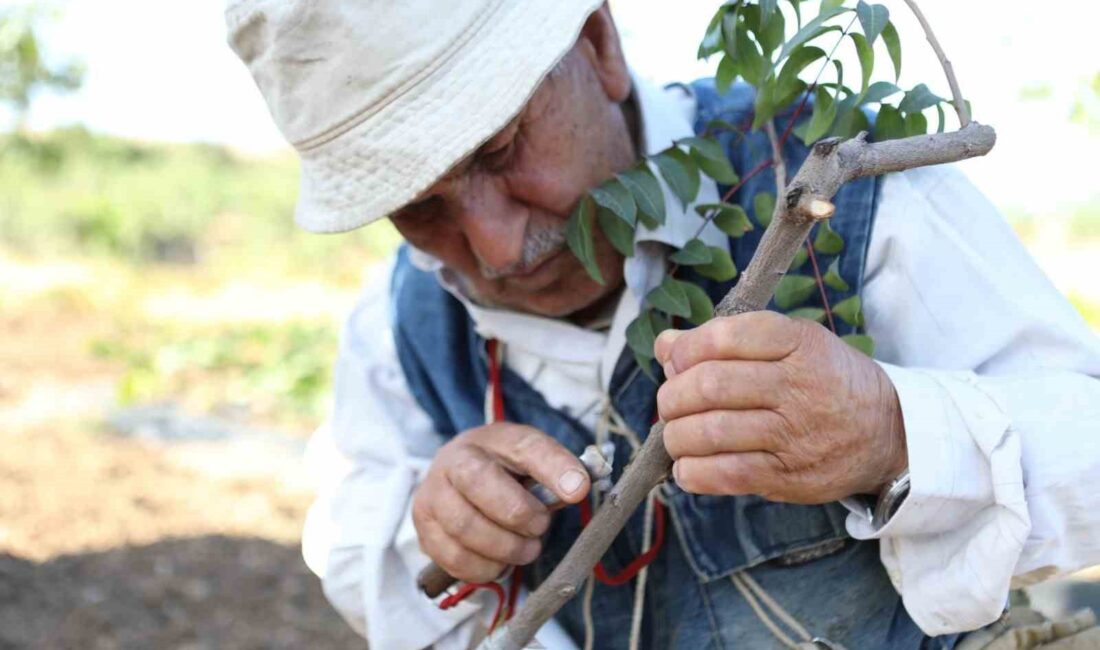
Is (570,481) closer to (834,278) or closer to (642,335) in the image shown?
(642,335)

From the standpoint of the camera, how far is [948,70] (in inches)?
50.6

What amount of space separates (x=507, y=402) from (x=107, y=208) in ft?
51.9

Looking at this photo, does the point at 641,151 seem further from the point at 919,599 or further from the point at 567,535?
the point at 919,599

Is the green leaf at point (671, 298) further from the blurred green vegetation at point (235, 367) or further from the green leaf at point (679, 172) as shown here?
the blurred green vegetation at point (235, 367)

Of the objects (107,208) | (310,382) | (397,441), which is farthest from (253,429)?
(107,208)

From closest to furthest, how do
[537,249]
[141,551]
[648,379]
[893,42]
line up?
A: [893,42] → [537,249] → [648,379] → [141,551]

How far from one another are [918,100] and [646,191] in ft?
1.19

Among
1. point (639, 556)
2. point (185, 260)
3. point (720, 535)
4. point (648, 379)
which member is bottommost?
point (185, 260)

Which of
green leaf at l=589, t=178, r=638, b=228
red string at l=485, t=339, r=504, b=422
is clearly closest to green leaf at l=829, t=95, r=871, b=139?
green leaf at l=589, t=178, r=638, b=228

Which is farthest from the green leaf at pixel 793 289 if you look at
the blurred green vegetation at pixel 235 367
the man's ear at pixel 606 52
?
the blurred green vegetation at pixel 235 367

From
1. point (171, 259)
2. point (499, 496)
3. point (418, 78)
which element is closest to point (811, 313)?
point (499, 496)

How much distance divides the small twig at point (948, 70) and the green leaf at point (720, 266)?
41cm

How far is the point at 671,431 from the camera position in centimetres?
126

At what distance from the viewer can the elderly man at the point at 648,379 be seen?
130 cm
